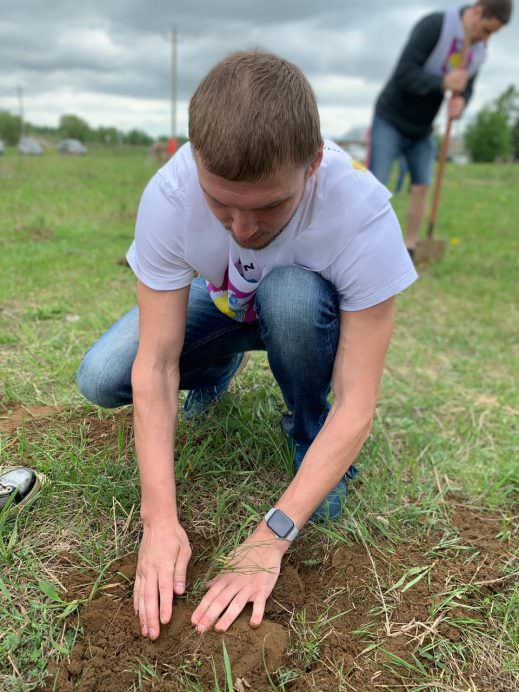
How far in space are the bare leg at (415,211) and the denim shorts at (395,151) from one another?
12 centimetres

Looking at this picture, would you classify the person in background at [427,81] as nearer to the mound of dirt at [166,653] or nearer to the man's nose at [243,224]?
the man's nose at [243,224]

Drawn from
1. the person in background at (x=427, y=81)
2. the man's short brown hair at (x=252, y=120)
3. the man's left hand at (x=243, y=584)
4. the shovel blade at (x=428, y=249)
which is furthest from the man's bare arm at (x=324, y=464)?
the shovel blade at (x=428, y=249)

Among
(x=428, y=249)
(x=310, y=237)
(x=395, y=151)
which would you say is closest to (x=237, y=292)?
(x=310, y=237)

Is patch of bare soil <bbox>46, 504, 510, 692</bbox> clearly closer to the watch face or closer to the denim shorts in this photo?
the watch face

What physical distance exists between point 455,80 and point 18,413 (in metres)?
3.63

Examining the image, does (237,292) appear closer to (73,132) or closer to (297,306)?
(297,306)

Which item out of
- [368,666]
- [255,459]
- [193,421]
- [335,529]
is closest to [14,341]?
[193,421]

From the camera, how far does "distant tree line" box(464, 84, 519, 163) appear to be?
37.1m

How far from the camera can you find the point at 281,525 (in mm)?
1396

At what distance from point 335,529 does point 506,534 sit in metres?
0.52

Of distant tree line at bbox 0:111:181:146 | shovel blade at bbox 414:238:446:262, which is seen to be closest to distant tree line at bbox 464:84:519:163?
distant tree line at bbox 0:111:181:146

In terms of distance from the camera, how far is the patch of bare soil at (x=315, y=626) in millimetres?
1268

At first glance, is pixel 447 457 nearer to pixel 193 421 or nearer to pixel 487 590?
pixel 487 590

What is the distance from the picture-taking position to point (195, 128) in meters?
1.15
